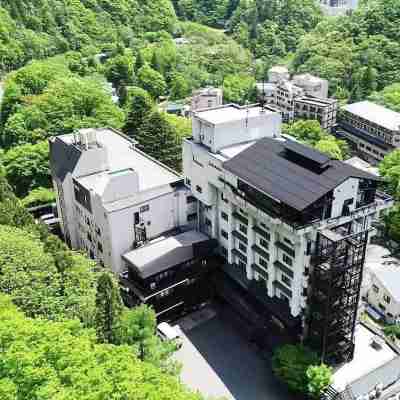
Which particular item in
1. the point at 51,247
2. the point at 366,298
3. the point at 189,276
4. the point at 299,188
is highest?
the point at 299,188

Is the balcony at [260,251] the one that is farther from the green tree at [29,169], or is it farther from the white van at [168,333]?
the green tree at [29,169]

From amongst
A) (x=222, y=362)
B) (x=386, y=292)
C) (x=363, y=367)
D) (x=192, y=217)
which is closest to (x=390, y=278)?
(x=386, y=292)

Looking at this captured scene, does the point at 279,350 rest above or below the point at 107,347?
below

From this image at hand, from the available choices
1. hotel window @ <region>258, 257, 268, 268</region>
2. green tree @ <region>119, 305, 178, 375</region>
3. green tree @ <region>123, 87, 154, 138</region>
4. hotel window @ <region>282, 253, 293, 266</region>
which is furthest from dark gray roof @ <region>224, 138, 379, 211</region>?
green tree @ <region>123, 87, 154, 138</region>

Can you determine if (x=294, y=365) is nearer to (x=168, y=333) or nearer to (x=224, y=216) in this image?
(x=168, y=333)

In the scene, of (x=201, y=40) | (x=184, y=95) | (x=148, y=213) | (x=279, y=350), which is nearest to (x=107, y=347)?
(x=279, y=350)

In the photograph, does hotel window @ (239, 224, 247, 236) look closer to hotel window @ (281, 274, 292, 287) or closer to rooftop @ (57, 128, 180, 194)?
hotel window @ (281, 274, 292, 287)

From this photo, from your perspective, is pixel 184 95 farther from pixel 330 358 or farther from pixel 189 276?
pixel 330 358
